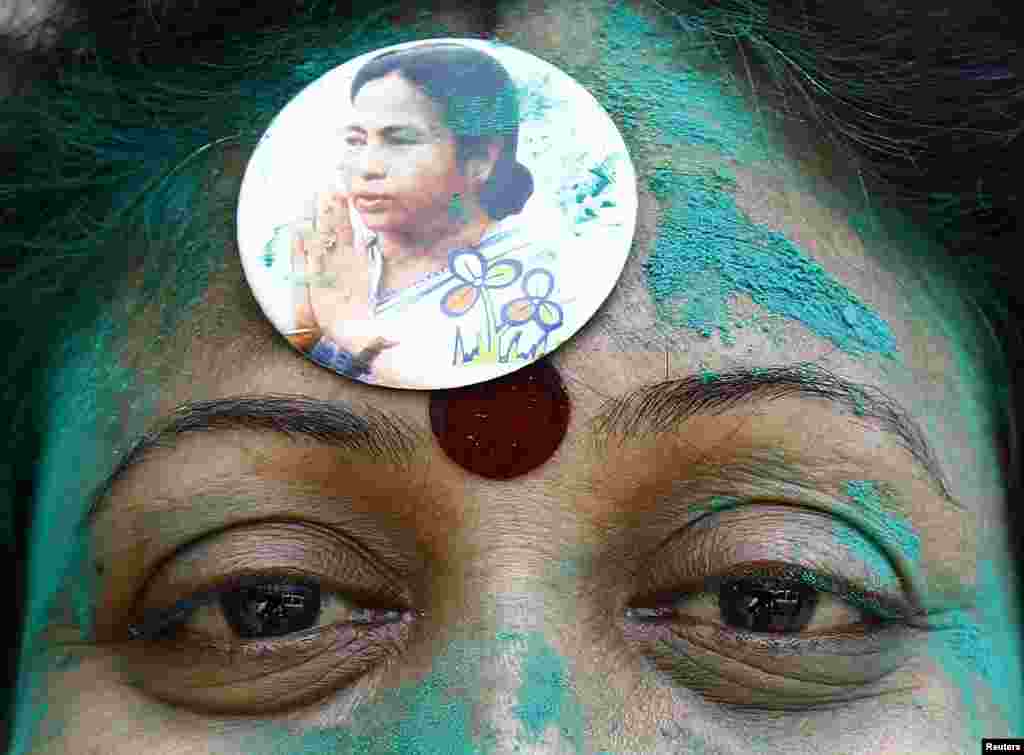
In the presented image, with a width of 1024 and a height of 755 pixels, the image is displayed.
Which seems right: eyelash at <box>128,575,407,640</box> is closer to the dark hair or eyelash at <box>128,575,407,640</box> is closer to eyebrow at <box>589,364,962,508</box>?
eyebrow at <box>589,364,962,508</box>

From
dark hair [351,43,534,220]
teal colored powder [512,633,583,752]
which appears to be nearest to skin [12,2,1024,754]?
teal colored powder [512,633,583,752]

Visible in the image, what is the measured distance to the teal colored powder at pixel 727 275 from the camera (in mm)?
1952

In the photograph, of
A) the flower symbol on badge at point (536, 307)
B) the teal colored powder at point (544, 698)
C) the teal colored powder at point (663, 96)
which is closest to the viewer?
the teal colored powder at point (544, 698)

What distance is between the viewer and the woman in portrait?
1908 mm

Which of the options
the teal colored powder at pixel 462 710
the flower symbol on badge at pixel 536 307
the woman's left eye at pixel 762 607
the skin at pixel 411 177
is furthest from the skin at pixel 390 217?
the woman's left eye at pixel 762 607

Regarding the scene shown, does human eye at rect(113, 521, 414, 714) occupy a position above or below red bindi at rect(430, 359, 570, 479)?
below

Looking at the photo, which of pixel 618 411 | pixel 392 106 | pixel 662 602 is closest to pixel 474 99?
pixel 392 106

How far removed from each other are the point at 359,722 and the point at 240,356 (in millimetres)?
553

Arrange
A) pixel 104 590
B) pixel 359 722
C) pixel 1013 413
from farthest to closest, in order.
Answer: pixel 1013 413, pixel 104 590, pixel 359 722

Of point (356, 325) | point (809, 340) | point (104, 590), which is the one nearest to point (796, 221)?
point (809, 340)

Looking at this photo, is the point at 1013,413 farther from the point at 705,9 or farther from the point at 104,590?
the point at 104,590

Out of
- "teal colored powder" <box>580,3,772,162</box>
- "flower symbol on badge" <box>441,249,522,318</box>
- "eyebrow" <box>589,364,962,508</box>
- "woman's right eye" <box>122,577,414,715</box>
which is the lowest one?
"woman's right eye" <box>122,577,414,715</box>

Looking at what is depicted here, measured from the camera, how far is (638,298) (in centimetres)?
194

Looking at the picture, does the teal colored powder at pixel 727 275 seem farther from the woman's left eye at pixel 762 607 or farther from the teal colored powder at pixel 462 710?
the teal colored powder at pixel 462 710
